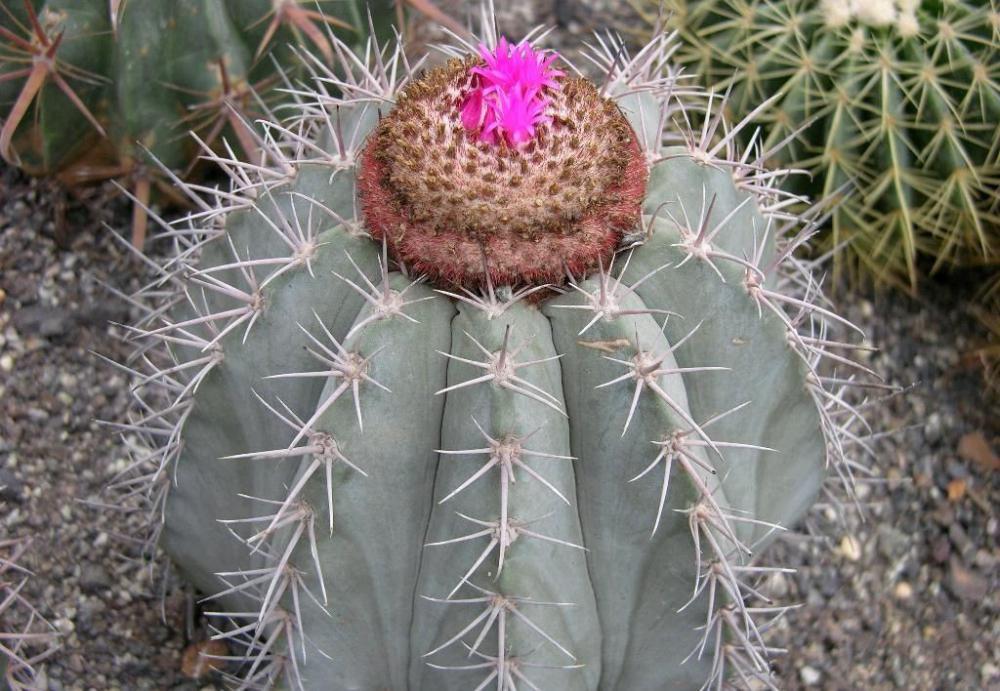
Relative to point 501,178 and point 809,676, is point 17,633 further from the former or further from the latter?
point 809,676

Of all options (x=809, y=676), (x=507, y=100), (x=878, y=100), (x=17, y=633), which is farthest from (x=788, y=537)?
(x=17, y=633)

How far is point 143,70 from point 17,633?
1037mm

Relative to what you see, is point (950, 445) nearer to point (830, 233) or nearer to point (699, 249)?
point (830, 233)

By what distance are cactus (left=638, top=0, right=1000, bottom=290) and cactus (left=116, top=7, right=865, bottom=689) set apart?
82cm

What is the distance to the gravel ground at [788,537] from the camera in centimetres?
202

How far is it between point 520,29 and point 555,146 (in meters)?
1.80

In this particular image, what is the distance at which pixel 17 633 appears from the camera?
181 centimetres

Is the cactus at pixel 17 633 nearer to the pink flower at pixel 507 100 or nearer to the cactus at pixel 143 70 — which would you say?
the cactus at pixel 143 70

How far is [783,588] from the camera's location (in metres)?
2.27

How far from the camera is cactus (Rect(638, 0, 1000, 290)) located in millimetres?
2238

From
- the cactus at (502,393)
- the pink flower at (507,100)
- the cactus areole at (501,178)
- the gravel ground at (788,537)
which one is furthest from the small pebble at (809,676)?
the pink flower at (507,100)


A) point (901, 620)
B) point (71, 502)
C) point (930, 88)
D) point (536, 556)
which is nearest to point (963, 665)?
point (901, 620)

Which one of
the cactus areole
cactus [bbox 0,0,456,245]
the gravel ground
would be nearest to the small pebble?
the gravel ground

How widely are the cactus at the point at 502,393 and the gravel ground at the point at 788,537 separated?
446 millimetres
